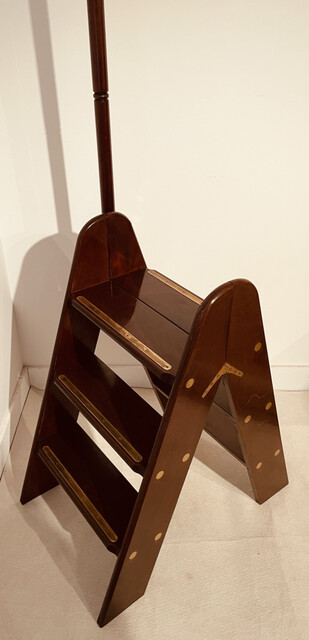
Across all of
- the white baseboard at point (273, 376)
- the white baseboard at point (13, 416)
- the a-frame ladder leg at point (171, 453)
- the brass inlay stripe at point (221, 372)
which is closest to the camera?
the a-frame ladder leg at point (171, 453)

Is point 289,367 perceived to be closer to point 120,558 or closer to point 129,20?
point 120,558

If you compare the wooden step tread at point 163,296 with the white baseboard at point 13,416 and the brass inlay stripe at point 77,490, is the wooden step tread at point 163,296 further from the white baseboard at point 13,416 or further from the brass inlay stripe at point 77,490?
the white baseboard at point 13,416

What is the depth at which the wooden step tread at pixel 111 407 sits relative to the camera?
118cm

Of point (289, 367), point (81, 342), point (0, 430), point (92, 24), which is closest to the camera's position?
point (92, 24)

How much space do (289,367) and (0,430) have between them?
1.22 meters

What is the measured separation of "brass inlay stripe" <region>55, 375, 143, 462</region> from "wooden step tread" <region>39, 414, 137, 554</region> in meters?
0.21

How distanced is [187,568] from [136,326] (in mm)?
784

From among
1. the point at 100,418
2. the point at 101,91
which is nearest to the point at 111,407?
the point at 100,418

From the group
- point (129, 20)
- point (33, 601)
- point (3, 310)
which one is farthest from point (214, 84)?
point (33, 601)

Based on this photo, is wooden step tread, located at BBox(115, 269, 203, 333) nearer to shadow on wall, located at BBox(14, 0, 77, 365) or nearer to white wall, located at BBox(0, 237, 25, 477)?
shadow on wall, located at BBox(14, 0, 77, 365)

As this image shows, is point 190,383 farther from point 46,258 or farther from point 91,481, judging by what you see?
point 46,258

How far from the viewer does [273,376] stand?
2051 mm

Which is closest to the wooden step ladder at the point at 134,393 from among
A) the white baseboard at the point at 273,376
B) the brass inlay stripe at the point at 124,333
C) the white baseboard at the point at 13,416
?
the brass inlay stripe at the point at 124,333

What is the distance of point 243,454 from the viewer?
1.40 metres
